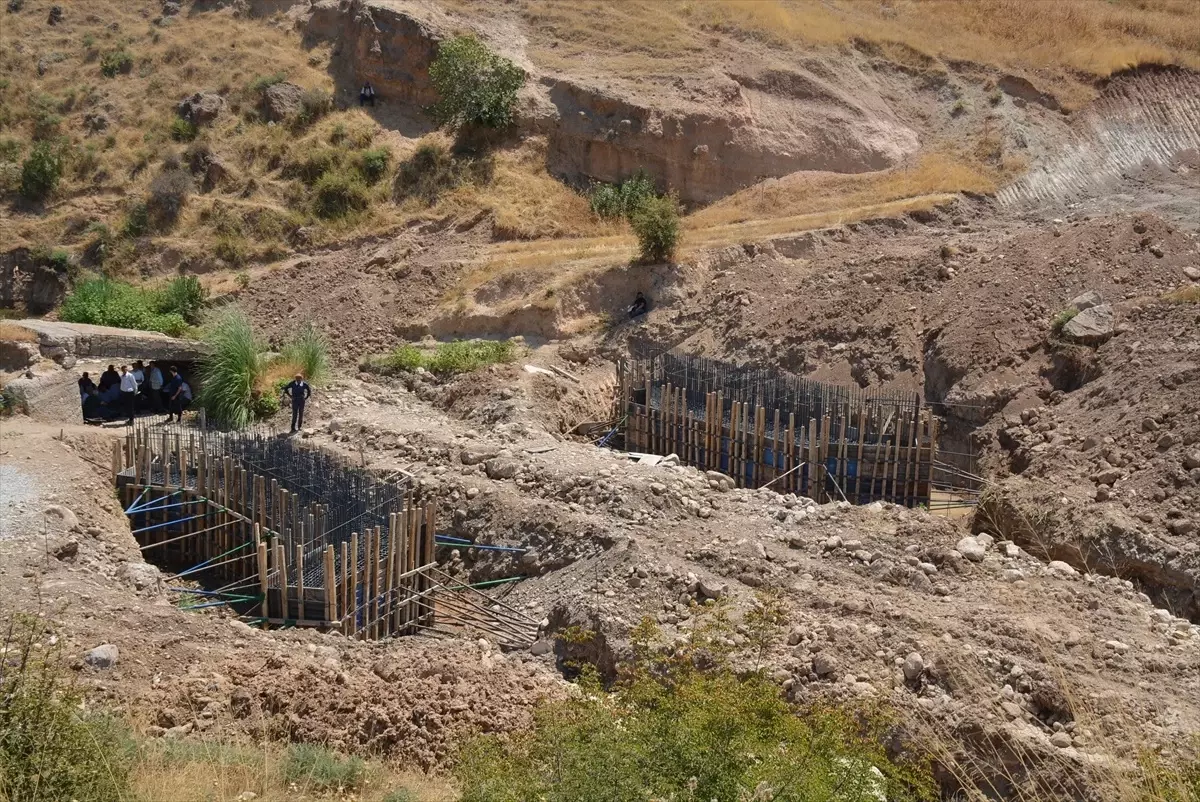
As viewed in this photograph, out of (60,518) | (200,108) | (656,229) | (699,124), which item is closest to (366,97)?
(200,108)

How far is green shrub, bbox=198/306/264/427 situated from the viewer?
18.7m

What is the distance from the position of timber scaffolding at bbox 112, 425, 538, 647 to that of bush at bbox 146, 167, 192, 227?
41.7ft

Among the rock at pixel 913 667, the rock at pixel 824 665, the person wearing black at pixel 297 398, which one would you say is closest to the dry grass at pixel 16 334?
the person wearing black at pixel 297 398

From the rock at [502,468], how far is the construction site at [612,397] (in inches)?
9.8

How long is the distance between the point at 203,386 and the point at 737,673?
37.4 ft

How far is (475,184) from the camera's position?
92.8 feet

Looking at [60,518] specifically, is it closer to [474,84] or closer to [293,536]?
[293,536]

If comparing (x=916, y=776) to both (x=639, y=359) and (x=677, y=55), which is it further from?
(x=677, y=55)

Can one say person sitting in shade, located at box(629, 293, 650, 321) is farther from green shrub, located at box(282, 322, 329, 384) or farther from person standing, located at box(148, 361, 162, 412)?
person standing, located at box(148, 361, 162, 412)

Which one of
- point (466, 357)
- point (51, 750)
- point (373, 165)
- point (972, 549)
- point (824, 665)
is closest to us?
point (51, 750)

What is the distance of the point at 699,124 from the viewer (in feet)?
95.2

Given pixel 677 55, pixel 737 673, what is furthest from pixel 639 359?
pixel 677 55

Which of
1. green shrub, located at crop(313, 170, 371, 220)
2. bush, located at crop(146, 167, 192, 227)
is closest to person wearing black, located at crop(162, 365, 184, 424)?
green shrub, located at crop(313, 170, 371, 220)

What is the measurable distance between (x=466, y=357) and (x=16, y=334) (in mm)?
6973
